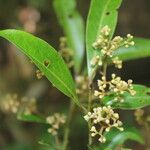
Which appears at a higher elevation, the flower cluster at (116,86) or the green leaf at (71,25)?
the green leaf at (71,25)

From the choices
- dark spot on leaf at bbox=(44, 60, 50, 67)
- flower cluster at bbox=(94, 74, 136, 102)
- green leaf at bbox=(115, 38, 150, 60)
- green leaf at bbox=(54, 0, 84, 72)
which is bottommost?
flower cluster at bbox=(94, 74, 136, 102)

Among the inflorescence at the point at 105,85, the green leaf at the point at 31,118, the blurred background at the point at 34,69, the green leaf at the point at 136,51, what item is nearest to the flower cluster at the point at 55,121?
the green leaf at the point at 31,118

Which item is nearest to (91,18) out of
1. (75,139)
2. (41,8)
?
(75,139)

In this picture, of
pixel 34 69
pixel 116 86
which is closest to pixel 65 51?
pixel 116 86

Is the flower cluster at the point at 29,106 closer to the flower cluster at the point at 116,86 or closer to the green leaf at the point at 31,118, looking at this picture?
the green leaf at the point at 31,118

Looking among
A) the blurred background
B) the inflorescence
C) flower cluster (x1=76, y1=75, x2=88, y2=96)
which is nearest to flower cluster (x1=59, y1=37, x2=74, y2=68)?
flower cluster (x1=76, y1=75, x2=88, y2=96)

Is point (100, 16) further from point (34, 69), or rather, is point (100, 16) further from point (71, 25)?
point (34, 69)

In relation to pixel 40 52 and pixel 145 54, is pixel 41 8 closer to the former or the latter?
pixel 145 54

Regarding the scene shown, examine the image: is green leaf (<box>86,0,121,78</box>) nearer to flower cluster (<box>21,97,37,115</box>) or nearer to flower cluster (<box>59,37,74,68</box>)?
flower cluster (<box>59,37,74,68</box>)
